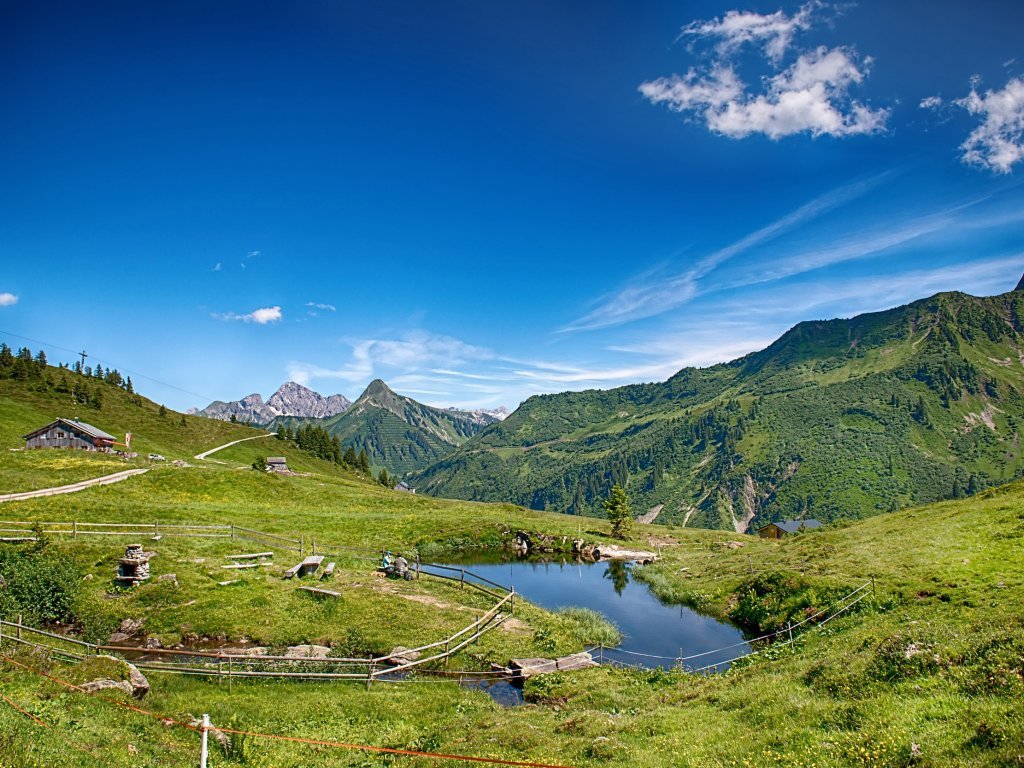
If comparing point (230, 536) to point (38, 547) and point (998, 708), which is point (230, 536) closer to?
point (38, 547)

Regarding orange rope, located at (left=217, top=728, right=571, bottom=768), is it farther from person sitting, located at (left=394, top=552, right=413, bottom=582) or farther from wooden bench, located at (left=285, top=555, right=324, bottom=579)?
person sitting, located at (left=394, top=552, right=413, bottom=582)

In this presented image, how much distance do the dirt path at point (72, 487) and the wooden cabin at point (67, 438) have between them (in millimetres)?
33970

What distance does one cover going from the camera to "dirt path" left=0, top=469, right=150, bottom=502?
184 ft

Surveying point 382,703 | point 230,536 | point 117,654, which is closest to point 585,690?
point 382,703

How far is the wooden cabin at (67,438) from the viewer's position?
103 m

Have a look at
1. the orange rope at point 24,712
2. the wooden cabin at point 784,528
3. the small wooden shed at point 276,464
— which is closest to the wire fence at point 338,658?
the orange rope at point 24,712

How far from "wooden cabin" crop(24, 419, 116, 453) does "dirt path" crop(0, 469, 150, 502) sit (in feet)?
111

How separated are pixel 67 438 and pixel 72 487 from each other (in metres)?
52.8

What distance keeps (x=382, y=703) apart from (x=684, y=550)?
68572 millimetres

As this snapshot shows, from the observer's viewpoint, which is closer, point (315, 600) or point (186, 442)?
point (315, 600)

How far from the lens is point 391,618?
34250mm

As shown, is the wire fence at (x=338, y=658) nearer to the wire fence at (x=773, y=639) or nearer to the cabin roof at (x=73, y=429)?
the wire fence at (x=773, y=639)

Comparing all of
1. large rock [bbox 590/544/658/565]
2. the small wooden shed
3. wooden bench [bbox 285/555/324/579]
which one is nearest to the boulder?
wooden bench [bbox 285/555/324/579]

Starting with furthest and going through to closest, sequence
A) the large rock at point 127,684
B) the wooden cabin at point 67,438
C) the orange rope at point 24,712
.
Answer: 1. the wooden cabin at point 67,438
2. the large rock at point 127,684
3. the orange rope at point 24,712
